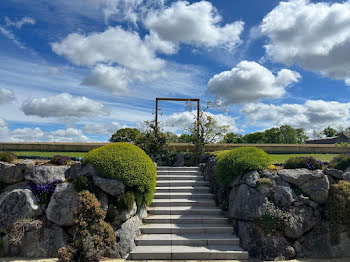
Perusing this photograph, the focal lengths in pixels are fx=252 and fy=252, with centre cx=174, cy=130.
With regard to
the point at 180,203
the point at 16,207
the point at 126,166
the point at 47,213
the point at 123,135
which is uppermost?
the point at 123,135

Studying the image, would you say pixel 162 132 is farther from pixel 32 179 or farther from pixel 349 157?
pixel 349 157

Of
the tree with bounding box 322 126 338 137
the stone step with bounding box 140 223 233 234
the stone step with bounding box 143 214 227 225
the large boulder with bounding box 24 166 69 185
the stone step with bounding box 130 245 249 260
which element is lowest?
the stone step with bounding box 130 245 249 260

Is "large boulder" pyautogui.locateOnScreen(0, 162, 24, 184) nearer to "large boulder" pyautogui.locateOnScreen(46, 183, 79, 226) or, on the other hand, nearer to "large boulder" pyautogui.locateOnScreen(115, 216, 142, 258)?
"large boulder" pyautogui.locateOnScreen(46, 183, 79, 226)

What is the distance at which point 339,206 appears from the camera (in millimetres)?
7074

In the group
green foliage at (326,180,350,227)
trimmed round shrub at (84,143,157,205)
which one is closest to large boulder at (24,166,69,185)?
trimmed round shrub at (84,143,157,205)

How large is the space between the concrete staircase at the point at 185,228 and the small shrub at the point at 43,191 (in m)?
2.77

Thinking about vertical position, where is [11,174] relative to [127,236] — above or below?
above

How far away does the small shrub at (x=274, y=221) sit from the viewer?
677cm

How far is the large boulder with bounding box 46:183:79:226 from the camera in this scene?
21.9ft

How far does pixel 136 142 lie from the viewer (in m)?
13.7

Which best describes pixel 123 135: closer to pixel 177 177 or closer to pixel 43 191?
pixel 177 177

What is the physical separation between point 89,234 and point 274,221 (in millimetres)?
4797

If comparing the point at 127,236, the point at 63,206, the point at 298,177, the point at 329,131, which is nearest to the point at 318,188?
the point at 298,177

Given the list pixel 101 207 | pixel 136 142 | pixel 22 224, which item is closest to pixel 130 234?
pixel 101 207
